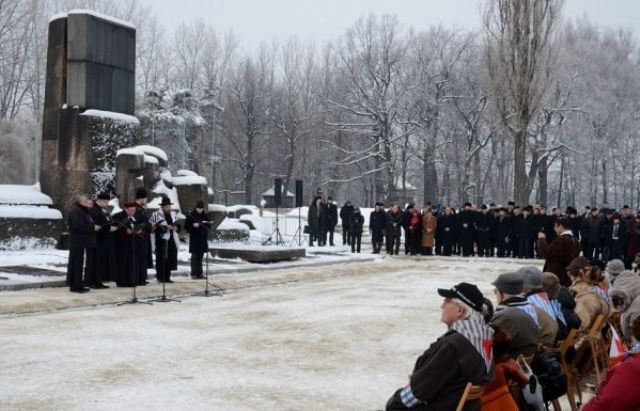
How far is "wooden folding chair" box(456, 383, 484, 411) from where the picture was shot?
4328 millimetres

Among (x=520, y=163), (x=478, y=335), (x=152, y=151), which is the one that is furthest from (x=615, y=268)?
(x=520, y=163)

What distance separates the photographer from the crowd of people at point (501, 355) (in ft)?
12.9

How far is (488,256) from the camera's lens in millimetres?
27562

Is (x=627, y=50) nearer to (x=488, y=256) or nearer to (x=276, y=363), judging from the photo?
(x=488, y=256)

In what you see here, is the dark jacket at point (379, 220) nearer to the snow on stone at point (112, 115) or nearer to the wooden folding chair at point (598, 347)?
the snow on stone at point (112, 115)

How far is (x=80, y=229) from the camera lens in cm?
1400

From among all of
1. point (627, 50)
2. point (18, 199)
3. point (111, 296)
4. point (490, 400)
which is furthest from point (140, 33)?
point (490, 400)

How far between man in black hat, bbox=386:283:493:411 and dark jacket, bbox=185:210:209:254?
40.5 feet

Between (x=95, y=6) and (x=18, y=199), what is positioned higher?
(x=95, y=6)

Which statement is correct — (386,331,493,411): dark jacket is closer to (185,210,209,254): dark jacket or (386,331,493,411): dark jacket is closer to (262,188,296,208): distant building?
(185,210,209,254): dark jacket

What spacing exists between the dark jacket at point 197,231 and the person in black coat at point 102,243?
6.47 ft

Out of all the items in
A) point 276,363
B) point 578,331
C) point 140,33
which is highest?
point 140,33

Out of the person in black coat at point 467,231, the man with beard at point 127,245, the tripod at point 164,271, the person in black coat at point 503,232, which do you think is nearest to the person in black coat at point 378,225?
the person in black coat at point 467,231

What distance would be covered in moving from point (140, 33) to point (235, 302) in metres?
46.2
